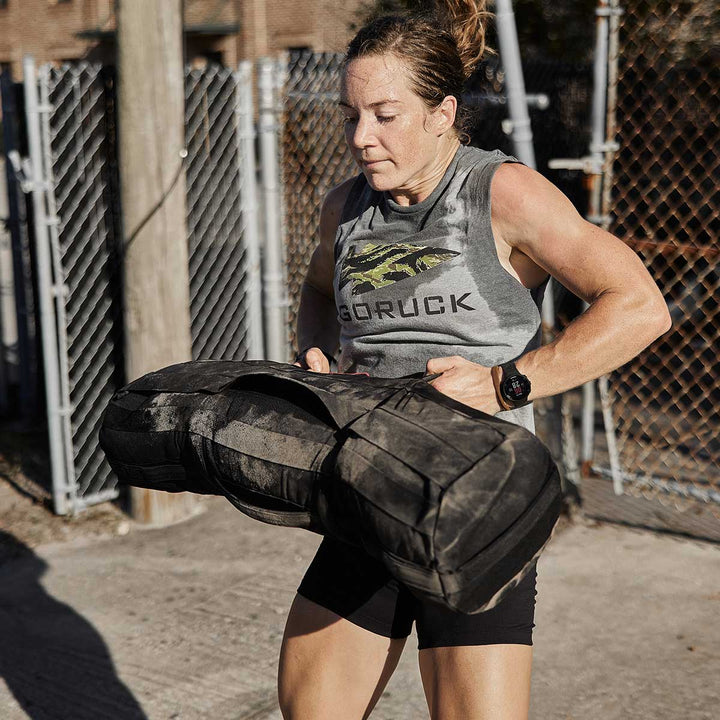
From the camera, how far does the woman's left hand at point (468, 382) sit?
6.41ft

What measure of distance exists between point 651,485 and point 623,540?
56 cm

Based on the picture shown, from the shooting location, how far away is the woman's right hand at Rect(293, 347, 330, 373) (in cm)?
235

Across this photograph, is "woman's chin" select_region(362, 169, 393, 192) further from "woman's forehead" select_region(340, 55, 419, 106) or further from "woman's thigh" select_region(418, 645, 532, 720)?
"woman's thigh" select_region(418, 645, 532, 720)

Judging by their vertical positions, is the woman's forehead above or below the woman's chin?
above

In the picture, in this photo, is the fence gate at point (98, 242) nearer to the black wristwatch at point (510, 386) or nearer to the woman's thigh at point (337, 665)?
the woman's thigh at point (337, 665)

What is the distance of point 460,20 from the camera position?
238 cm

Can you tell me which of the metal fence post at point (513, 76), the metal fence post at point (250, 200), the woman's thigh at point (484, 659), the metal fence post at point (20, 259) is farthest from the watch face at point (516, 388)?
the metal fence post at point (20, 259)

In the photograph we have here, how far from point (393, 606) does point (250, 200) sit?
4.02 metres

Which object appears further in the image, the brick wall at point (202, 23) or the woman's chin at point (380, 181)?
the brick wall at point (202, 23)

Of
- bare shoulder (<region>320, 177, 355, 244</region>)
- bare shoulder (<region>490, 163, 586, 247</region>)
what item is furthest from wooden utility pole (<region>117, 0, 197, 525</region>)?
bare shoulder (<region>490, 163, 586, 247</region>)

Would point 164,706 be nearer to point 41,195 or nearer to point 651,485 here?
point 41,195

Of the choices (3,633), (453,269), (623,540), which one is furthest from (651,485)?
(453,269)

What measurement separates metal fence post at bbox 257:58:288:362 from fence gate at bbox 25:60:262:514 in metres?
0.08

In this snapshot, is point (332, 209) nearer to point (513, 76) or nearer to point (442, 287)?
point (442, 287)
